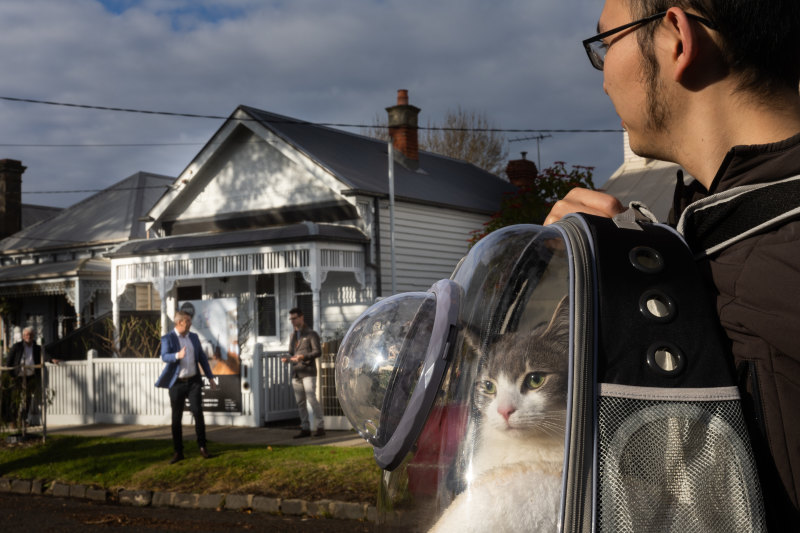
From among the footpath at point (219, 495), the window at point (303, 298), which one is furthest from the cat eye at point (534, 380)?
the window at point (303, 298)

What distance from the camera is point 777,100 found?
1.17 metres

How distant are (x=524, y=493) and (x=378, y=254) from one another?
2045 centimetres

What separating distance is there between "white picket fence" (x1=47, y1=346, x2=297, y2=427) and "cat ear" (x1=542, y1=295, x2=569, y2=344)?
14907 millimetres

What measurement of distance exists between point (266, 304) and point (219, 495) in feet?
43.1

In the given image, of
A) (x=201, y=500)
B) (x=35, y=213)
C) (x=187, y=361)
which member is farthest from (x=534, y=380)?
(x=35, y=213)

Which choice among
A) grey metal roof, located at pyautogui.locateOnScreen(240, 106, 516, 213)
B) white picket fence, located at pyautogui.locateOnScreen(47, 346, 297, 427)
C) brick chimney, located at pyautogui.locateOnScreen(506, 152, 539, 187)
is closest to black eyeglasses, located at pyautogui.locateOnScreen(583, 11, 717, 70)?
white picket fence, located at pyautogui.locateOnScreen(47, 346, 297, 427)

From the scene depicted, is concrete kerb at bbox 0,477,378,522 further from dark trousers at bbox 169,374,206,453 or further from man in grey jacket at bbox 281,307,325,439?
man in grey jacket at bbox 281,307,325,439

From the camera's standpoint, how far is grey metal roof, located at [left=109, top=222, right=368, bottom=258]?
2052cm

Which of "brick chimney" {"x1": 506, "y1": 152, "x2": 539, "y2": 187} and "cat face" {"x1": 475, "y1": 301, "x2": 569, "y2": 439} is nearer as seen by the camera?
"cat face" {"x1": 475, "y1": 301, "x2": 569, "y2": 439}

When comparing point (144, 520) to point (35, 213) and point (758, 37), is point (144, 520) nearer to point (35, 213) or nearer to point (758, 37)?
point (758, 37)

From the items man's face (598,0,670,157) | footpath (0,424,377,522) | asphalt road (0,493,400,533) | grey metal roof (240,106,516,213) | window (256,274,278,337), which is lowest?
asphalt road (0,493,400,533)

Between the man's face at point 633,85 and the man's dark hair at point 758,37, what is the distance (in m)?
0.07

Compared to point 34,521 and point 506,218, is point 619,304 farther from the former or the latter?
point 506,218

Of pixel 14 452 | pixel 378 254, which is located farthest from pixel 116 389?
pixel 378 254
